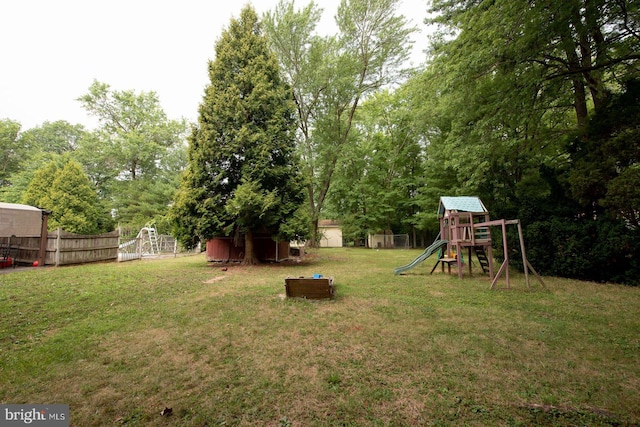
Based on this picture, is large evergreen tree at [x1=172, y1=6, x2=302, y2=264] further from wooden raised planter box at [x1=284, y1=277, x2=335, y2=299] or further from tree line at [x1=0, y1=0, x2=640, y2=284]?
wooden raised planter box at [x1=284, y1=277, x2=335, y2=299]

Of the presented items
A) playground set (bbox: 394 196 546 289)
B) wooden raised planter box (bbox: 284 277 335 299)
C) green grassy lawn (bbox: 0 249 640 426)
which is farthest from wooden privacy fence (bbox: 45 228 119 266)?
playground set (bbox: 394 196 546 289)

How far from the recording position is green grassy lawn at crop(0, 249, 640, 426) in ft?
7.76

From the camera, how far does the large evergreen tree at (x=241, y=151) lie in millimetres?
11414

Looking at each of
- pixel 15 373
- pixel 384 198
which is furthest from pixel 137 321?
pixel 384 198

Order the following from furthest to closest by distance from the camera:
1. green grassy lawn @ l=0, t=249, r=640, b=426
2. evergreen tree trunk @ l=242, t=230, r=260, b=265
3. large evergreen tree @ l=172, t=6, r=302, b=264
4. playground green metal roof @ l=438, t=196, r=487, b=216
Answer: evergreen tree trunk @ l=242, t=230, r=260, b=265, large evergreen tree @ l=172, t=6, r=302, b=264, playground green metal roof @ l=438, t=196, r=487, b=216, green grassy lawn @ l=0, t=249, r=640, b=426

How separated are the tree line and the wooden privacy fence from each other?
3.94m

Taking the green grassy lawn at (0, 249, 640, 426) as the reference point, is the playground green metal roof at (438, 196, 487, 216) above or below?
above

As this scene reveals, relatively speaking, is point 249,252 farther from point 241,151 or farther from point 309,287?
point 309,287

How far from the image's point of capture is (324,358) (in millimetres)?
3367

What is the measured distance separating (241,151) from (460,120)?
9175mm

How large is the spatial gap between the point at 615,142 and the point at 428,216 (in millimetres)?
17809

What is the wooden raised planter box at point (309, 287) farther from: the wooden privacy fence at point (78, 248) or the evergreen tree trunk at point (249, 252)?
the wooden privacy fence at point (78, 248)

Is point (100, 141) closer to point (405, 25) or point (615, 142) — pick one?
point (405, 25)

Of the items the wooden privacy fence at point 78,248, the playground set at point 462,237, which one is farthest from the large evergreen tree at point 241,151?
the playground set at point 462,237
